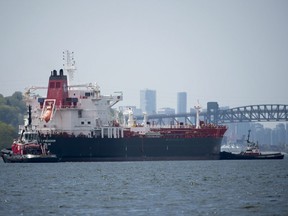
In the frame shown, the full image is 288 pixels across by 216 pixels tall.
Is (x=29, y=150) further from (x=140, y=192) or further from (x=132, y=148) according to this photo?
(x=140, y=192)

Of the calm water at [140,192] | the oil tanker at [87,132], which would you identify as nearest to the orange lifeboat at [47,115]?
the oil tanker at [87,132]

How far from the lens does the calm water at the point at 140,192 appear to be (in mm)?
56594

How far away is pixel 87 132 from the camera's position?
390 ft

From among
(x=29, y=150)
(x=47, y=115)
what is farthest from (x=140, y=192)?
(x=47, y=115)

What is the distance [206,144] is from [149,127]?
26.4 ft

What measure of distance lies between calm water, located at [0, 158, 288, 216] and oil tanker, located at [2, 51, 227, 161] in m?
17.1

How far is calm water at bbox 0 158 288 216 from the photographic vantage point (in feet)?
186

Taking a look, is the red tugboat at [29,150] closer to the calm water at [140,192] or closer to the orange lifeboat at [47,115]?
the orange lifeboat at [47,115]

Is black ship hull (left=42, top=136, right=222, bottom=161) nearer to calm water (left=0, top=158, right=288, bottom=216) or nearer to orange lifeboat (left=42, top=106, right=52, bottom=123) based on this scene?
orange lifeboat (left=42, top=106, right=52, bottom=123)

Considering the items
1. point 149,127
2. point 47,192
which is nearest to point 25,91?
point 149,127

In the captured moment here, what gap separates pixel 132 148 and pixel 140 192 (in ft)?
178

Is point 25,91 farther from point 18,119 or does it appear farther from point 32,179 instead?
point 18,119

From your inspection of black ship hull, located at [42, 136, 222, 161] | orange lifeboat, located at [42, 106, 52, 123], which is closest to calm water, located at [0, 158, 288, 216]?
black ship hull, located at [42, 136, 222, 161]

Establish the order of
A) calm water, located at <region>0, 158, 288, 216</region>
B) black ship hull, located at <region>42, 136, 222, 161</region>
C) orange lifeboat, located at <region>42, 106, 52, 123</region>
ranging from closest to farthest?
calm water, located at <region>0, 158, 288, 216</region>
black ship hull, located at <region>42, 136, 222, 161</region>
orange lifeboat, located at <region>42, 106, 52, 123</region>
